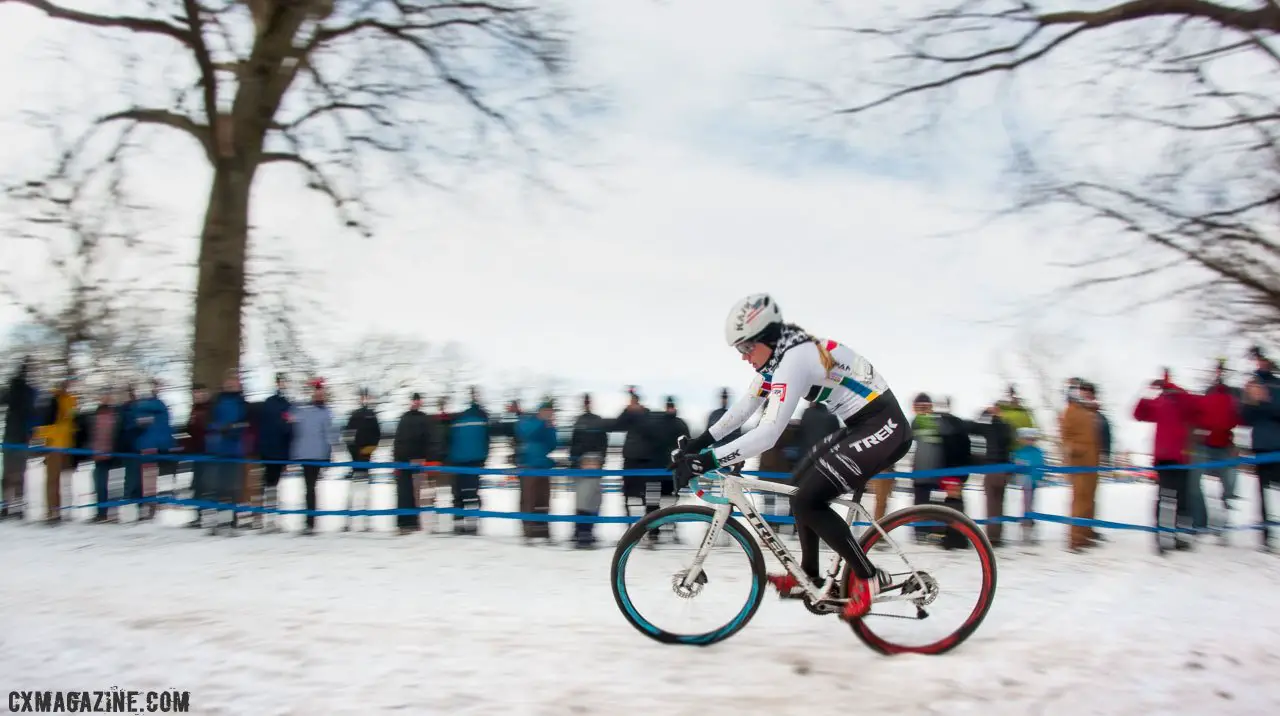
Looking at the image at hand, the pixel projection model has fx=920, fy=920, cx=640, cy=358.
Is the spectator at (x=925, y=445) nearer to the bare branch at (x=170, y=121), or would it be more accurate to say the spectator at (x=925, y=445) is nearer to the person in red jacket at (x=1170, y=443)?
the person in red jacket at (x=1170, y=443)

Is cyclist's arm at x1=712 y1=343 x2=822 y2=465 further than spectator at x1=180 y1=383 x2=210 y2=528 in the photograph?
No

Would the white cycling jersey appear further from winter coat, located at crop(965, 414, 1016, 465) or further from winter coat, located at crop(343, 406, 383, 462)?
winter coat, located at crop(343, 406, 383, 462)

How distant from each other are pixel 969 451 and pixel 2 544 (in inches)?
417

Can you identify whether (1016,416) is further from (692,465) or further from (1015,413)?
(692,465)

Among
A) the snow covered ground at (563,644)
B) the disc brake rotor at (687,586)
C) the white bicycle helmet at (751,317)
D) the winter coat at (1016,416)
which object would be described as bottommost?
the snow covered ground at (563,644)

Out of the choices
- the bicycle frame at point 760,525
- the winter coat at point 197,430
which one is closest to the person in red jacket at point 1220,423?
the bicycle frame at point 760,525

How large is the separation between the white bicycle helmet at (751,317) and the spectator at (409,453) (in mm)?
6397

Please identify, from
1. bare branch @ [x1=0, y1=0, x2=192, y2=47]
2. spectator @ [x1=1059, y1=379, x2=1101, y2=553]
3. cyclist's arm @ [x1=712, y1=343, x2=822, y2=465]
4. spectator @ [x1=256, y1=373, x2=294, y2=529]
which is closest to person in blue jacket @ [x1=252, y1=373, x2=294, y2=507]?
spectator @ [x1=256, y1=373, x2=294, y2=529]

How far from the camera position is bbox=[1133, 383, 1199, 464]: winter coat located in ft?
31.0

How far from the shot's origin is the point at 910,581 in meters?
5.24

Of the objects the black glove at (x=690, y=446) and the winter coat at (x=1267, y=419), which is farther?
the winter coat at (x=1267, y=419)

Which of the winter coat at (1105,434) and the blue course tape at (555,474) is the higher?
the winter coat at (1105,434)

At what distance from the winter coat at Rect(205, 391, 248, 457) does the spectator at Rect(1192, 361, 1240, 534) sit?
10619mm

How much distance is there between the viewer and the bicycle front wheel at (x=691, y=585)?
17.3ft
